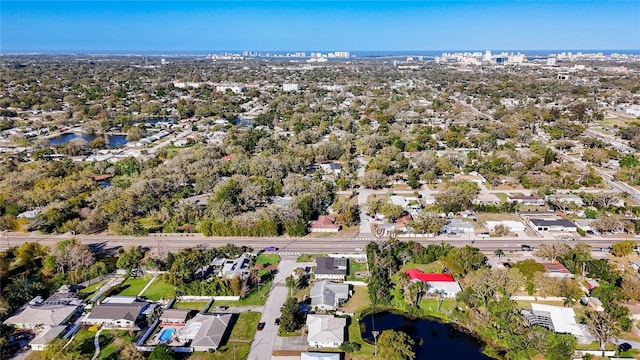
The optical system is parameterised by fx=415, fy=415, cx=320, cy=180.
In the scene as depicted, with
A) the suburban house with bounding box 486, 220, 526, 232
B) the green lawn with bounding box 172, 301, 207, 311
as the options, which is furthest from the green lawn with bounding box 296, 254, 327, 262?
the suburban house with bounding box 486, 220, 526, 232

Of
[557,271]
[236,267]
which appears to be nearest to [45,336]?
[236,267]

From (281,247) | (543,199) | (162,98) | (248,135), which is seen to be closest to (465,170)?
(543,199)

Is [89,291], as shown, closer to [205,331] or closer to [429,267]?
[205,331]

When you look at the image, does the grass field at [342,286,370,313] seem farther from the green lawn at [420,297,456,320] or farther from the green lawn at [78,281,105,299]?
the green lawn at [78,281,105,299]

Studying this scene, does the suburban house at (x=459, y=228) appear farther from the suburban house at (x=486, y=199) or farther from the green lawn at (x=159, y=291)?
the green lawn at (x=159, y=291)

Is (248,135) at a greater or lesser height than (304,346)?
greater

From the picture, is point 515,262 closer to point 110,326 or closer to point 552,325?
point 552,325

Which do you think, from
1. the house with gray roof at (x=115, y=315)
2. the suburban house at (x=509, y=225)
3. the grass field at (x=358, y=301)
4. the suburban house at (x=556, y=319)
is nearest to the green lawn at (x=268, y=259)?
the grass field at (x=358, y=301)
